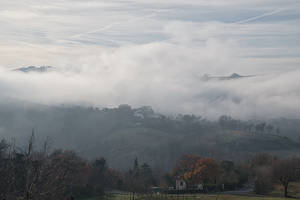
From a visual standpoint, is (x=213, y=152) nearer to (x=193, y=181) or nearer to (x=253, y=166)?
(x=253, y=166)

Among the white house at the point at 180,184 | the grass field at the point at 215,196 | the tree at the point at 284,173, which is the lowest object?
the grass field at the point at 215,196

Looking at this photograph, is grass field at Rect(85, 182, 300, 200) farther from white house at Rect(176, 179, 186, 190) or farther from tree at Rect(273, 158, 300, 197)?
white house at Rect(176, 179, 186, 190)

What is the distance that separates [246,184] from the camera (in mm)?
86188

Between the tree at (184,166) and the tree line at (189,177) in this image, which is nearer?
the tree line at (189,177)

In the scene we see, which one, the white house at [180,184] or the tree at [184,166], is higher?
the tree at [184,166]

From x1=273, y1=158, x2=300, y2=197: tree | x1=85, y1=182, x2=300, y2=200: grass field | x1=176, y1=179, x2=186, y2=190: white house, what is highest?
x1=273, y1=158, x2=300, y2=197: tree

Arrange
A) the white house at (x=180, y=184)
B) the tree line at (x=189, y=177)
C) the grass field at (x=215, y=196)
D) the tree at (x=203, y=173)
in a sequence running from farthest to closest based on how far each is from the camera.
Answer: the white house at (x=180, y=184)
the tree at (x=203, y=173)
the tree line at (x=189, y=177)
the grass field at (x=215, y=196)

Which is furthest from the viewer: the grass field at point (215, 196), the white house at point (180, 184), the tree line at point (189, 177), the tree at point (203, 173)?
the white house at point (180, 184)

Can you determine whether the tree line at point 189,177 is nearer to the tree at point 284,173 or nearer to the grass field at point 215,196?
the tree at point 284,173

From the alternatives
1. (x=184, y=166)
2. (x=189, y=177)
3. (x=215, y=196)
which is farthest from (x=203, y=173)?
(x=215, y=196)

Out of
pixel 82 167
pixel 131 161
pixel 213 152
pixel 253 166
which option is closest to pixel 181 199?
pixel 82 167

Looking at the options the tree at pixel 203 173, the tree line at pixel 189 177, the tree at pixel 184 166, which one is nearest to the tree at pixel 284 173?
the tree line at pixel 189 177

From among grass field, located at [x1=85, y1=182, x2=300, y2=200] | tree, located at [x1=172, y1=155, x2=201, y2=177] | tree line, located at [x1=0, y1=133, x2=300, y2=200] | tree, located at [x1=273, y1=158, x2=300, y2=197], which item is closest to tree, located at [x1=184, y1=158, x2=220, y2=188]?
tree line, located at [x1=0, y1=133, x2=300, y2=200]

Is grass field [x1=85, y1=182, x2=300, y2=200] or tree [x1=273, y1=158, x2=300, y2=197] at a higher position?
tree [x1=273, y1=158, x2=300, y2=197]
